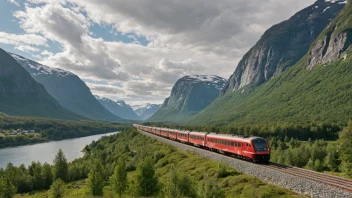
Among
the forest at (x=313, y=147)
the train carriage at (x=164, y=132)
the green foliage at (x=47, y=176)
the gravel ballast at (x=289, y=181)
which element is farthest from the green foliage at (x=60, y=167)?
the forest at (x=313, y=147)

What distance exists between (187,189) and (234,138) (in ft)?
45.8

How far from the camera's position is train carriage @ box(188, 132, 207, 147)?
68688 mm

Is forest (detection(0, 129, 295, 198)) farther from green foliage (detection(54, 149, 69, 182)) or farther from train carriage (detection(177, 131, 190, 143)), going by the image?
train carriage (detection(177, 131, 190, 143))

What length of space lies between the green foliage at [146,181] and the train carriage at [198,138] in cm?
2126

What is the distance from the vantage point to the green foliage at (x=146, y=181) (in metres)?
48.3

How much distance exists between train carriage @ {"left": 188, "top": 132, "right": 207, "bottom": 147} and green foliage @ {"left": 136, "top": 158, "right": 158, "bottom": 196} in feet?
69.7

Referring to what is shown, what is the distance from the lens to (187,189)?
4188cm

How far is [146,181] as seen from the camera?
48.8m

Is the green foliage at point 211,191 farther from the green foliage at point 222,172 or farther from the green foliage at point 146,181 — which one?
the green foliage at point 146,181

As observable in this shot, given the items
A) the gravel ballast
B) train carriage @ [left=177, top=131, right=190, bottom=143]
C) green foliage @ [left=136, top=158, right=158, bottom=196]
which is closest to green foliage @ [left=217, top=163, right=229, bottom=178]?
the gravel ballast

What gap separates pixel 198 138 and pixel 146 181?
26.2m

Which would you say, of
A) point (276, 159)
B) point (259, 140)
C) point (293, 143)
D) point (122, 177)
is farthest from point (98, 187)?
point (293, 143)

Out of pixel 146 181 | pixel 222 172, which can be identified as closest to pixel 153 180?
pixel 146 181

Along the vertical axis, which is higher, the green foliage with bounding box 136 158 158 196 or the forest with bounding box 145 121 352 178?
the forest with bounding box 145 121 352 178
